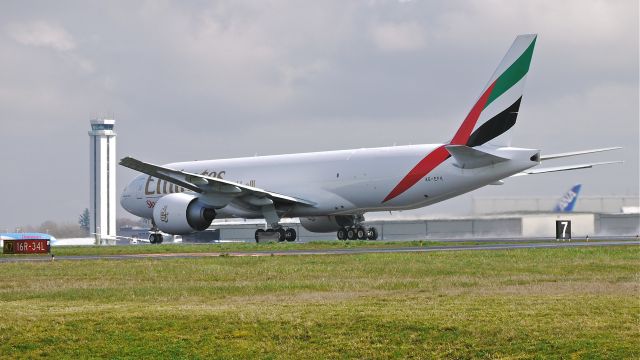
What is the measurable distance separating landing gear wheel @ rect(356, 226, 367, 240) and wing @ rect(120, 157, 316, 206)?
3.51 meters

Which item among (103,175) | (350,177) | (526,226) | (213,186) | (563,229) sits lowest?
(563,229)

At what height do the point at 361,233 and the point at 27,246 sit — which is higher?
the point at 361,233

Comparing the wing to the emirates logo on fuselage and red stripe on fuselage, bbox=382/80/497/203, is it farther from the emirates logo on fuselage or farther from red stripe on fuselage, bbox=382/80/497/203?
red stripe on fuselage, bbox=382/80/497/203

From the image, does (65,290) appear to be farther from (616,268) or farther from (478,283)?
(616,268)

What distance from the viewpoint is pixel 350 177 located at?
53969 mm

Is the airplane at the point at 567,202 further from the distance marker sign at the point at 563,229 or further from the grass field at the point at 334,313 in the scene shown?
the grass field at the point at 334,313

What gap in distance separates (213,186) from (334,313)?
3344 centimetres

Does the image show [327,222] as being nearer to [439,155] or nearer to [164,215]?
[164,215]

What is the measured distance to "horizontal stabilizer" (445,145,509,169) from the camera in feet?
155

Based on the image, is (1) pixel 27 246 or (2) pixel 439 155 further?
(2) pixel 439 155

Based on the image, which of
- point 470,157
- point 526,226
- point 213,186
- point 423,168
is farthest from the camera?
point 526,226

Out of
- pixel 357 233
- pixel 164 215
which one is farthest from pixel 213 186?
pixel 357 233

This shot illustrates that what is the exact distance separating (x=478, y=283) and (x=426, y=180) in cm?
2338

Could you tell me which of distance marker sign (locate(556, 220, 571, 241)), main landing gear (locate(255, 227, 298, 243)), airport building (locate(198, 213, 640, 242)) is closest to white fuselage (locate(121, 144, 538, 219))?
main landing gear (locate(255, 227, 298, 243))
